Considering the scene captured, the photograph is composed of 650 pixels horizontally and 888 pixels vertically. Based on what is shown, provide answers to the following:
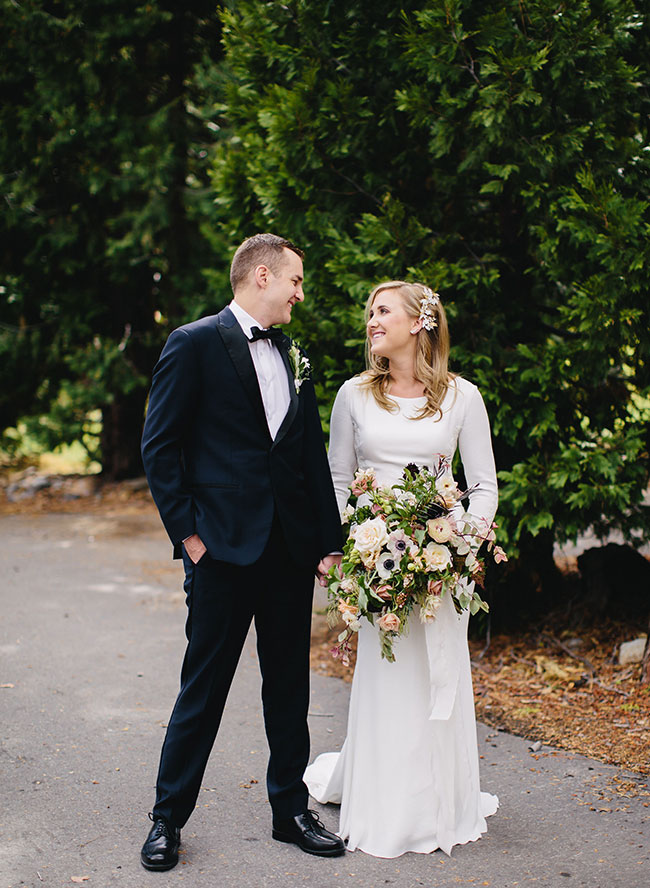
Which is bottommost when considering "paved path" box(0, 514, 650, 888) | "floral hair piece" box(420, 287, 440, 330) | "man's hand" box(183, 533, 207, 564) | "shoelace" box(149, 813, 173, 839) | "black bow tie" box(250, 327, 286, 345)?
"paved path" box(0, 514, 650, 888)

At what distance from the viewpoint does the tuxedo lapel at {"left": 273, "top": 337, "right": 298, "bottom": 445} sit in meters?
3.49

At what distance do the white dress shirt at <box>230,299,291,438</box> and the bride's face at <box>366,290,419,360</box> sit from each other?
483 millimetres

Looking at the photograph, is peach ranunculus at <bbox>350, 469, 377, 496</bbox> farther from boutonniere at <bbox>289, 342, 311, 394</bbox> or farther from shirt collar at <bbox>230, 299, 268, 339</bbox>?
shirt collar at <bbox>230, 299, 268, 339</bbox>

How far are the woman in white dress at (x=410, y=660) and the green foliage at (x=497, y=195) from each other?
142cm

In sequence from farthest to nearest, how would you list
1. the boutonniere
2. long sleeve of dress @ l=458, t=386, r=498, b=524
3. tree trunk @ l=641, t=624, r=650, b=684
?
1. tree trunk @ l=641, t=624, r=650, b=684
2. long sleeve of dress @ l=458, t=386, r=498, b=524
3. the boutonniere

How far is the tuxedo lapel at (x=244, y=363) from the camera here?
3475 mm

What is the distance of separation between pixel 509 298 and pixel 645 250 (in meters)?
1.22

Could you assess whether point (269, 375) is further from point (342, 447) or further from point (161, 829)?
point (161, 829)

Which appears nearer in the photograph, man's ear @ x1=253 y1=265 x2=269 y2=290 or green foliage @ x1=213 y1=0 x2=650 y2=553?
man's ear @ x1=253 y1=265 x2=269 y2=290

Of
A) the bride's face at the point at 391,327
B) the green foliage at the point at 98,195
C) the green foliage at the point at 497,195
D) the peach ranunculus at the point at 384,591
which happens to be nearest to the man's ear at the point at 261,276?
the bride's face at the point at 391,327

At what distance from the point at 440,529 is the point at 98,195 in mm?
9595

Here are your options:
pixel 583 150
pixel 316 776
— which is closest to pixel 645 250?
pixel 583 150

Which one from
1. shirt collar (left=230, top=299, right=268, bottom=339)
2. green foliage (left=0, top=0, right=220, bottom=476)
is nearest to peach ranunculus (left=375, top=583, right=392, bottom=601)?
shirt collar (left=230, top=299, right=268, bottom=339)

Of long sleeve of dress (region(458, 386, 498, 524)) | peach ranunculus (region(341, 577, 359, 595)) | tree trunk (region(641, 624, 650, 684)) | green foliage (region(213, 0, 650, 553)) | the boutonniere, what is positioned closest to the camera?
peach ranunculus (region(341, 577, 359, 595))
